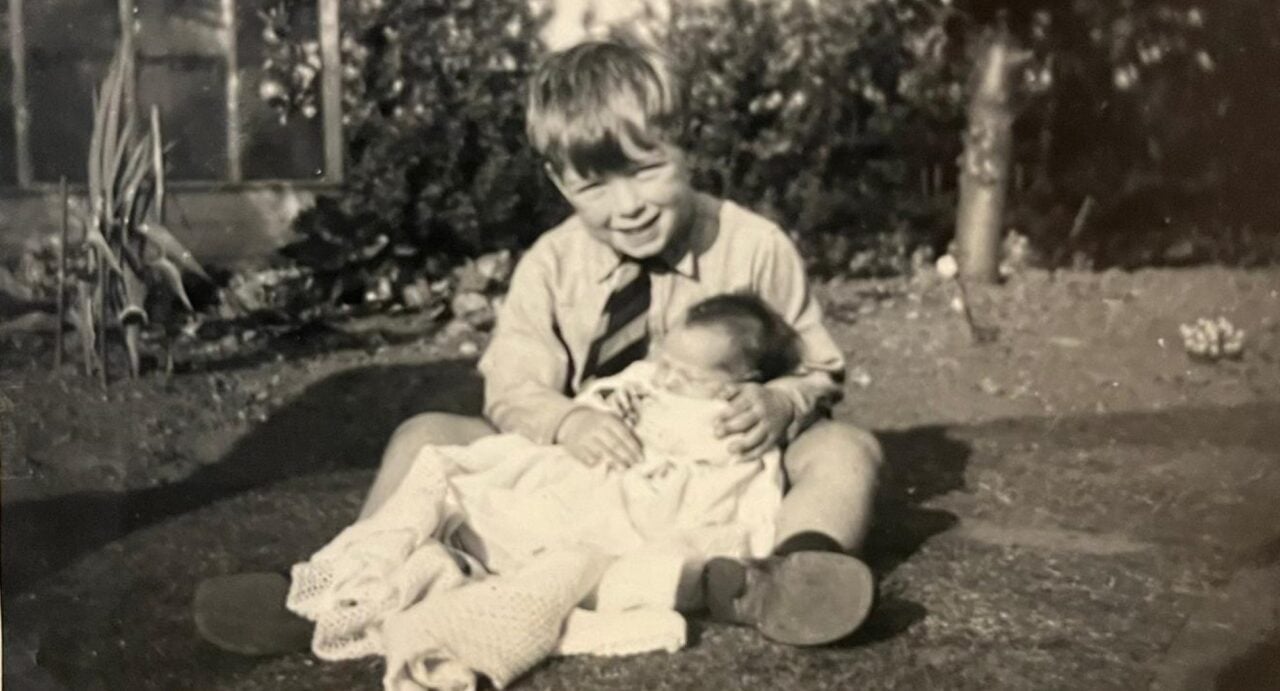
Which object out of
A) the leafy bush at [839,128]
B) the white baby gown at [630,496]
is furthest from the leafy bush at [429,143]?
the white baby gown at [630,496]

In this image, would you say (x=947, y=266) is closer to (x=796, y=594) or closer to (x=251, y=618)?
(x=796, y=594)

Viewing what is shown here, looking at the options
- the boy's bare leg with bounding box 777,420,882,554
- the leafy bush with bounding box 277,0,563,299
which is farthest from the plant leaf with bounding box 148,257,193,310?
the boy's bare leg with bounding box 777,420,882,554

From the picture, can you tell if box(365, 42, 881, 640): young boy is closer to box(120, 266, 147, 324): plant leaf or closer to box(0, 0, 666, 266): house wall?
box(0, 0, 666, 266): house wall

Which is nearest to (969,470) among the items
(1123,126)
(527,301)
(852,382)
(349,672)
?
(852,382)

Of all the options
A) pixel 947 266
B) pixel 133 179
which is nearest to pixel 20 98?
pixel 133 179

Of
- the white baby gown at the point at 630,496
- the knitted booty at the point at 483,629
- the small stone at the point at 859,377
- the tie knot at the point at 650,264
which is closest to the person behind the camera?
the knitted booty at the point at 483,629

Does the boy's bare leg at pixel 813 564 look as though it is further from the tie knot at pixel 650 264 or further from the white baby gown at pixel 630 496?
the tie knot at pixel 650 264
